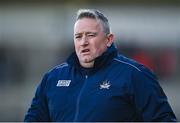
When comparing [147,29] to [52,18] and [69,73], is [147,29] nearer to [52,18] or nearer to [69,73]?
[52,18]

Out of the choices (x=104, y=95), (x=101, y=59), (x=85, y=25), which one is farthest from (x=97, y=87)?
(x=85, y=25)

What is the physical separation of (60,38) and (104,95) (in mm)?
16453

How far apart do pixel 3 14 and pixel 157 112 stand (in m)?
18.7

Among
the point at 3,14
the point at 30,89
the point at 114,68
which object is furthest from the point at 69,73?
the point at 3,14

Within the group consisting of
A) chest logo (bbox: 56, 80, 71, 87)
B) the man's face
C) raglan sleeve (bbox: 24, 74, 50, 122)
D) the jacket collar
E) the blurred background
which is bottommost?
the blurred background

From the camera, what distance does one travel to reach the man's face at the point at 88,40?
634 cm

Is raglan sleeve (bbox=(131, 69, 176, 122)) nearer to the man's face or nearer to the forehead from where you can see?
the man's face

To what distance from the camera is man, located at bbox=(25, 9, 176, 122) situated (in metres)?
6.13

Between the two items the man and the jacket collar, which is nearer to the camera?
the man

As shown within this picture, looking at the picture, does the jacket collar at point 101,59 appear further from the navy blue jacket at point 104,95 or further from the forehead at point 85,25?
the forehead at point 85,25

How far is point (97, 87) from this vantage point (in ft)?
20.5

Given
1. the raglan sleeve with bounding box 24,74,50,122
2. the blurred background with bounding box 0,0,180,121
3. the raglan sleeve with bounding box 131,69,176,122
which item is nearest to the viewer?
the raglan sleeve with bounding box 131,69,176,122

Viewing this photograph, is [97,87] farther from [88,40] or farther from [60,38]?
[60,38]

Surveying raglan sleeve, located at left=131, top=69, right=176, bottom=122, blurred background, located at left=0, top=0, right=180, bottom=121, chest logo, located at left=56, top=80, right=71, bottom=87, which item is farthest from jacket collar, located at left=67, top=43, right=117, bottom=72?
blurred background, located at left=0, top=0, right=180, bottom=121
